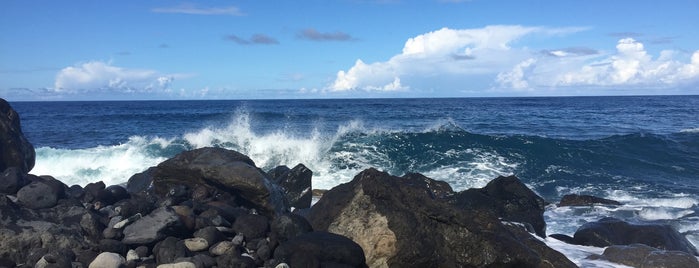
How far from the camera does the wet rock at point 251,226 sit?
670 cm

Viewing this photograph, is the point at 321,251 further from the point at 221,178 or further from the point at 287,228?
the point at 221,178

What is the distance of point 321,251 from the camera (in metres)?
5.96

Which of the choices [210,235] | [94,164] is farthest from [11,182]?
[94,164]

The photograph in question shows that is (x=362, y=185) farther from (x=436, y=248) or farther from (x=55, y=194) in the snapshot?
(x=55, y=194)

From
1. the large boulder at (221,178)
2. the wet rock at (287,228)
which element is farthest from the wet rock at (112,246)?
the large boulder at (221,178)

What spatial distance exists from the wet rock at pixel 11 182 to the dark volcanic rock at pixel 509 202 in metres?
6.69

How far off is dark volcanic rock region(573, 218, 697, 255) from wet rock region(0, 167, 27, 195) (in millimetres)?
8271

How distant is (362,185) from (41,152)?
661 inches

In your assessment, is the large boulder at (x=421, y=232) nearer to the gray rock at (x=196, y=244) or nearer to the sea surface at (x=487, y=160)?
the gray rock at (x=196, y=244)

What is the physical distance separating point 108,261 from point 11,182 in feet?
9.35

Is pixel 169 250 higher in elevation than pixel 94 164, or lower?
higher

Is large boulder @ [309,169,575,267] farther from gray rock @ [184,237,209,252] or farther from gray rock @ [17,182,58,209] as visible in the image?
gray rock @ [17,182,58,209]

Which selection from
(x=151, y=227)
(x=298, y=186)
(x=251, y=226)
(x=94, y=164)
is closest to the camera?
(x=151, y=227)

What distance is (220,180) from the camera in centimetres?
809
